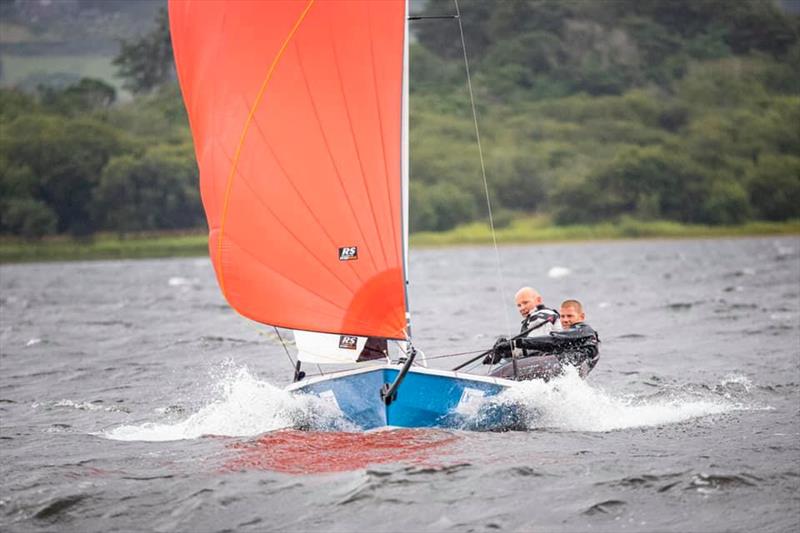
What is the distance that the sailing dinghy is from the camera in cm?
1239

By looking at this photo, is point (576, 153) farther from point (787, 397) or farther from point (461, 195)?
point (787, 397)

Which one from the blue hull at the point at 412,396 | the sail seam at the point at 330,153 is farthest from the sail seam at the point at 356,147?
the blue hull at the point at 412,396

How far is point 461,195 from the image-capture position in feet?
427

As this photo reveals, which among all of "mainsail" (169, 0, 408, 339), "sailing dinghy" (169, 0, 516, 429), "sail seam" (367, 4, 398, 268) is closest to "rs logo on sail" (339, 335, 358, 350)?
"sailing dinghy" (169, 0, 516, 429)

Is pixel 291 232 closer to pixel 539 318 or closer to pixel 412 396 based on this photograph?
pixel 412 396

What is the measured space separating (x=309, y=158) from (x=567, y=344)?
3507 mm

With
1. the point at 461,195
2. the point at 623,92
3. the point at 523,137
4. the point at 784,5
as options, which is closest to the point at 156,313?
the point at 461,195

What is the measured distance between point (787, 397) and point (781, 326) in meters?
9.11

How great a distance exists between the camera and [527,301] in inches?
535

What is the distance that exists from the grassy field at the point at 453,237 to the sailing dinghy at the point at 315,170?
9299 cm

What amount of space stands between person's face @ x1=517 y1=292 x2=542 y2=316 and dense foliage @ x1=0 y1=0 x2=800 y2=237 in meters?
106

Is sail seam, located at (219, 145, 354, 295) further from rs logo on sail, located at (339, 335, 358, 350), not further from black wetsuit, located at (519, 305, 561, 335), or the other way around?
black wetsuit, located at (519, 305, 561, 335)

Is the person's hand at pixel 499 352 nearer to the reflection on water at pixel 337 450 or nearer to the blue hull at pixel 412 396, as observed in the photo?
the blue hull at pixel 412 396

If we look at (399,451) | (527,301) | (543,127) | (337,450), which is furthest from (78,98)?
(399,451)
